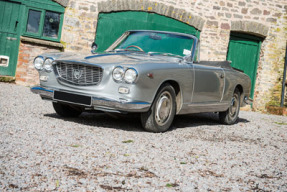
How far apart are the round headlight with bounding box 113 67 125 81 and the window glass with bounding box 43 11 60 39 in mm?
7236

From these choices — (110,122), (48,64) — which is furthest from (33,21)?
(110,122)

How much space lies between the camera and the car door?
5430 millimetres

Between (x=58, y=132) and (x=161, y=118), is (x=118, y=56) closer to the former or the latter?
(x=161, y=118)

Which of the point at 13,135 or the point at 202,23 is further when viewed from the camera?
the point at 202,23

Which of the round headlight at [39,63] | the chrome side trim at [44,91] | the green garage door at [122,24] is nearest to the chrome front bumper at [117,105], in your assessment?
the chrome side trim at [44,91]

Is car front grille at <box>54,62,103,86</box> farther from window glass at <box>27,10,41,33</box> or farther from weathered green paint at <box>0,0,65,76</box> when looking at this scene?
window glass at <box>27,10,41,33</box>

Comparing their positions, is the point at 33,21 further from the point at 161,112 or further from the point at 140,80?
the point at 140,80

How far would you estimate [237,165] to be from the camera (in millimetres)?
3584

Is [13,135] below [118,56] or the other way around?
below

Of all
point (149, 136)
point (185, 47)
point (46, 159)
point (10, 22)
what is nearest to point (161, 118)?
point (149, 136)

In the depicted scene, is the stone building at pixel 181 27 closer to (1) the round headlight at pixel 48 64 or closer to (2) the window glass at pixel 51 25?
(2) the window glass at pixel 51 25

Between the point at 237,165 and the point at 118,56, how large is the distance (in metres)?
2.27

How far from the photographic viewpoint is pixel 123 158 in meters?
3.32

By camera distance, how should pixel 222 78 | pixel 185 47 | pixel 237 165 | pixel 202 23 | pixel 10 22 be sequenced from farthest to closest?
pixel 202 23 → pixel 10 22 → pixel 222 78 → pixel 185 47 → pixel 237 165
